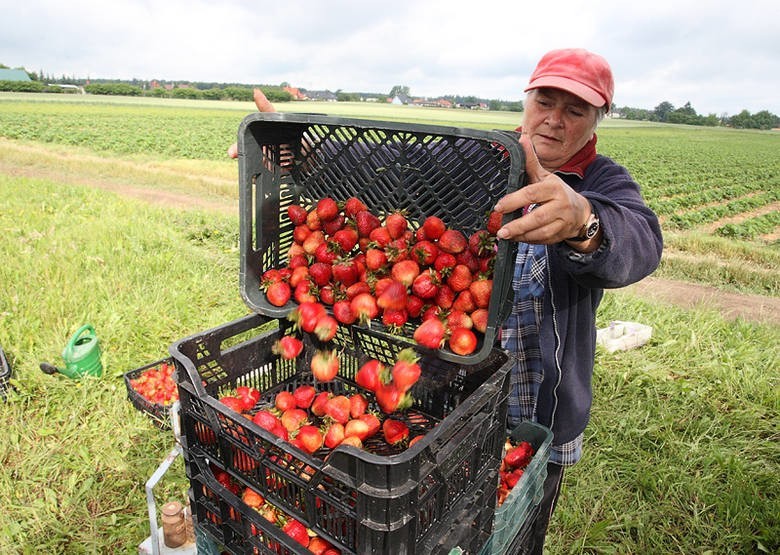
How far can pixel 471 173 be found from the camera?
158cm

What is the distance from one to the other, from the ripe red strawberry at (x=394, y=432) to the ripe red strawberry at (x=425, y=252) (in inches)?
20.7

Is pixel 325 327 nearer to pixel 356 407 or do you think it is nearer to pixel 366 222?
pixel 356 407

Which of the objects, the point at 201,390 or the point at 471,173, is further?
the point at 471,173

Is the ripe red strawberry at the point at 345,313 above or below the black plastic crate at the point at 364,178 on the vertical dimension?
below

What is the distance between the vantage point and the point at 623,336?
14.6ft

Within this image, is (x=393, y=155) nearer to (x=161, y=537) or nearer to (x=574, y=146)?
(x=574, y=146)

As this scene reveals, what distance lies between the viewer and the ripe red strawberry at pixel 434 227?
5.50 ft

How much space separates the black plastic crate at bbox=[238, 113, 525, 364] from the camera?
4.87 feet

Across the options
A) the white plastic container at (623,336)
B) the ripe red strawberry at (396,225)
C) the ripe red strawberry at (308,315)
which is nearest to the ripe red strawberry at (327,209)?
the ripe red strawberry at (396,225)

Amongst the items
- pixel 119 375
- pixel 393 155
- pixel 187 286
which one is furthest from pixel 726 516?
pixel 187 286

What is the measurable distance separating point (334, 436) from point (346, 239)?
66 cm

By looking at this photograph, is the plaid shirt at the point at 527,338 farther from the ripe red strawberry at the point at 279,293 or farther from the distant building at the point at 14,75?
the distant building at the point at 14,75

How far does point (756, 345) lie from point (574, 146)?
367cm

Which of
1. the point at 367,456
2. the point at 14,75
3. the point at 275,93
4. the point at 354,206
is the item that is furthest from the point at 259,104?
the point at 14,75
